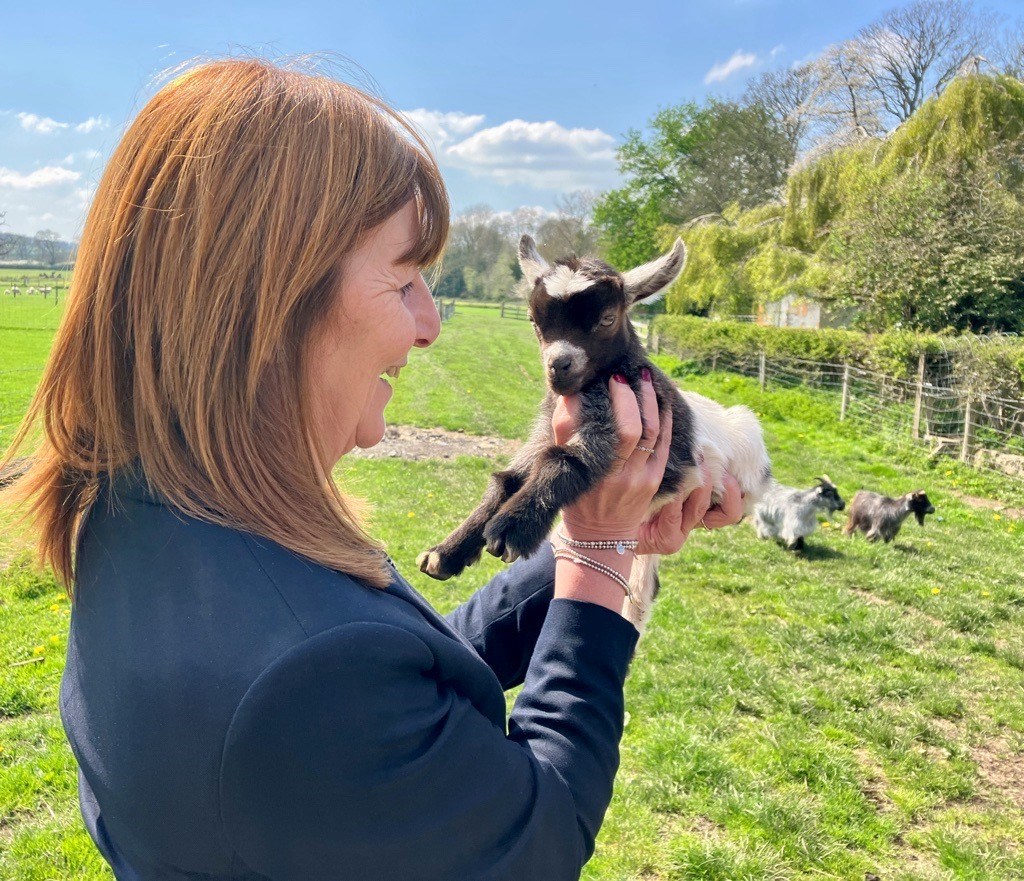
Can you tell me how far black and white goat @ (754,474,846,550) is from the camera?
7.76 metres

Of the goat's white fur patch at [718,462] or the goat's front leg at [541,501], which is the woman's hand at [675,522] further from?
the goat's front leg at [541,501]

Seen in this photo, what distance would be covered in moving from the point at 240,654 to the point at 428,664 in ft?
0.82

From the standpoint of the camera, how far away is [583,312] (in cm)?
289

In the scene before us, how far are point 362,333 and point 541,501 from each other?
1331 mm

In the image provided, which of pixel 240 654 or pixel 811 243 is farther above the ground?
pixel 811 243

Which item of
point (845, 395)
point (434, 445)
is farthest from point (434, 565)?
point (845, 395)

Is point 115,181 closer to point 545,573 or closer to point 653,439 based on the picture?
point 545,573

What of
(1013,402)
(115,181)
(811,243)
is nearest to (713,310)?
(811,243)

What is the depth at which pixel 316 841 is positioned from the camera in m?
0.98

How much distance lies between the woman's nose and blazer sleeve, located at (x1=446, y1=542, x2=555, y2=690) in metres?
0.71

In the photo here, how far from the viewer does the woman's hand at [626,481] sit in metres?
1.82

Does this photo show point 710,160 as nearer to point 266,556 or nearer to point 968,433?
point 968,433

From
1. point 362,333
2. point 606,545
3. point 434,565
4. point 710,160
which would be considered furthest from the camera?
point 710,160

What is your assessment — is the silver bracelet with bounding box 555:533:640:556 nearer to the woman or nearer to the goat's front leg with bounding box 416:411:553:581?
the woman
